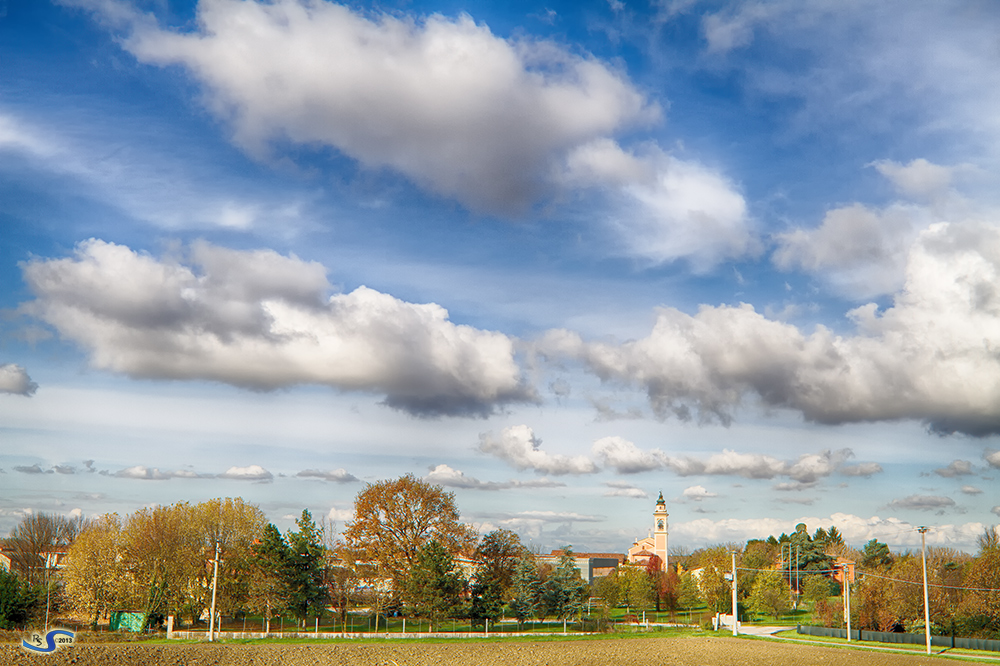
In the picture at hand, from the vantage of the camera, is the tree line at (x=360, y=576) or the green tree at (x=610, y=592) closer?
the tree line at (x=360, y=576)

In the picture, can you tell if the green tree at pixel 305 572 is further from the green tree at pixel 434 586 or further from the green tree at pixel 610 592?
the green tree at pixel 610 592

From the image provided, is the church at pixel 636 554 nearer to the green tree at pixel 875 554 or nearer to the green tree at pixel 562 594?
the green tree at pixel 875 554

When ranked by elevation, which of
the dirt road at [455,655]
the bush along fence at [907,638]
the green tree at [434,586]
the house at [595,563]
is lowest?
the house at [595,563]

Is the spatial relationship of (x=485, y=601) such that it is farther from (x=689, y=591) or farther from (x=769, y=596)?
(x=769, y=596)

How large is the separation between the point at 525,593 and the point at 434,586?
426 inches

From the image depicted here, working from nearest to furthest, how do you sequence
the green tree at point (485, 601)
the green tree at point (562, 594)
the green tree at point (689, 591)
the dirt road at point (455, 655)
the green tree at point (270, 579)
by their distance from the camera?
the dirt road at point (455, 655) < the green tree at point (270, 579) < the green tree at point (485, 601) < the green tree at point (562, 594) < the green tree at point (689, 591)

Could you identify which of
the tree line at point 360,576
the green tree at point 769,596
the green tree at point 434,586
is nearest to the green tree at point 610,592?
the green tree at point 769,596

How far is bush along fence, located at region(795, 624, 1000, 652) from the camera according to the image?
55906 millimetres

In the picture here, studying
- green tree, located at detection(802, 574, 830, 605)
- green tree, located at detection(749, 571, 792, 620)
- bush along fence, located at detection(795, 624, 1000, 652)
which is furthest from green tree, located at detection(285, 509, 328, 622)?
green tree, located at detection(802, 574, 830, 605)

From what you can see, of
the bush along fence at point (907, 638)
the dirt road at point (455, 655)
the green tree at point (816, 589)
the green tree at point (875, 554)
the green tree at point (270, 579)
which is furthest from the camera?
the green tree at point (875, 554)

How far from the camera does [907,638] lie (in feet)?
202

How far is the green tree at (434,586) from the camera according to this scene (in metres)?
63.0

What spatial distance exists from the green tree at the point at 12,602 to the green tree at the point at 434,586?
2865cm

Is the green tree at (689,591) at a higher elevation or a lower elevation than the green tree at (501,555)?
lower
